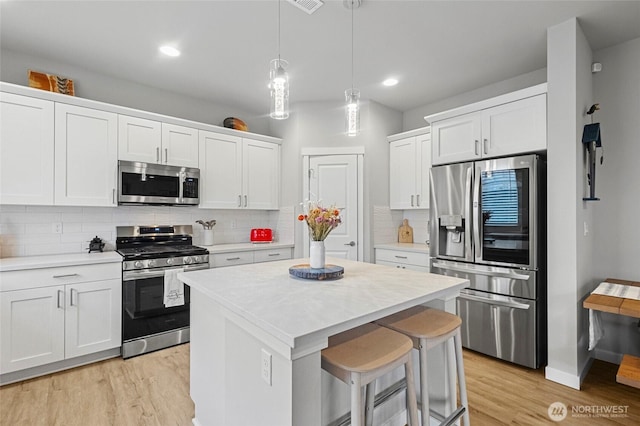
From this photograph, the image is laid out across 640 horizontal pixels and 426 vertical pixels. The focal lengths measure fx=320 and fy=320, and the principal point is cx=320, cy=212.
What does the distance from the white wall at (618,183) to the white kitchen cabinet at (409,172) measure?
1.62 metres

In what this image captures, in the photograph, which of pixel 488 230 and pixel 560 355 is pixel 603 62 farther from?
pixel 560 355

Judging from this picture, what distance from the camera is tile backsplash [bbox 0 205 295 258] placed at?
296cm

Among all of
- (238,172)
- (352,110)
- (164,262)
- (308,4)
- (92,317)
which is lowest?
(92,317)

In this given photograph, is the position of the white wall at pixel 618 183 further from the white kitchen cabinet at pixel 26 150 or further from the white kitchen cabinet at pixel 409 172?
the white kitchen cabinet at pixel 26 150

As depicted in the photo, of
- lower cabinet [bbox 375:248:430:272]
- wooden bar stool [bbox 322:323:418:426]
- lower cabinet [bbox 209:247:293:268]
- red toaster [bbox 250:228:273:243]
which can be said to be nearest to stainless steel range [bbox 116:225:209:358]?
lower cabinet [bbox 209:247:293:268]

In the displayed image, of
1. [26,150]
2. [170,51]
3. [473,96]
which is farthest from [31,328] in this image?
[473,96]

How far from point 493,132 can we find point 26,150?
4173mm

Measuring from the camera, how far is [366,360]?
51.0 inches

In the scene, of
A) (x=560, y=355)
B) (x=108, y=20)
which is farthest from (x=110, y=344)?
(x=560, y=355)

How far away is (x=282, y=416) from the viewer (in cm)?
118

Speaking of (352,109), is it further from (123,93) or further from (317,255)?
(123,93)

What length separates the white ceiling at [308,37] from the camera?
2.37m

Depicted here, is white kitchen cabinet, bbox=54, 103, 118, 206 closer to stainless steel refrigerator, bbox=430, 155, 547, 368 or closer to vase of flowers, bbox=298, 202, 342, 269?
vase of flowers, bbox=298, 202, 342, 269

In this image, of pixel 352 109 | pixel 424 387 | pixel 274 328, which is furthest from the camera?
pixel 352 109
